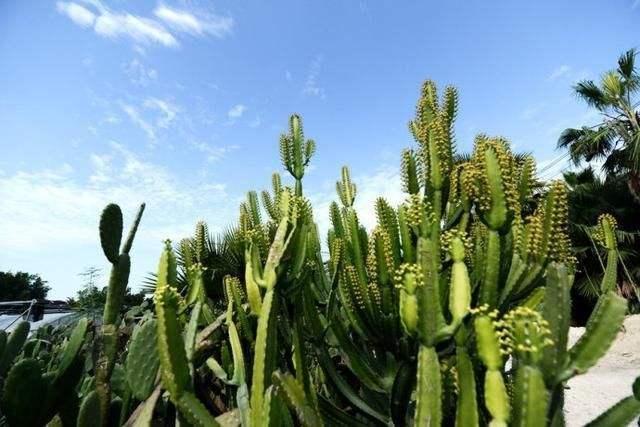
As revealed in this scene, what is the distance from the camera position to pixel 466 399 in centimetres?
117

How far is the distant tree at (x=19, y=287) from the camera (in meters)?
35.0

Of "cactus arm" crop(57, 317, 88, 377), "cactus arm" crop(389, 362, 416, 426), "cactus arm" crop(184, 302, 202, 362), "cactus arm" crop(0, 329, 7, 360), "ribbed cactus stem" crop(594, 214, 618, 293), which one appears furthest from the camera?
"ribbed cactus stem" crop(594, 214, 618, 293)

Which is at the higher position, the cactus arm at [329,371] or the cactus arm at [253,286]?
the cactus arm at [253,286]

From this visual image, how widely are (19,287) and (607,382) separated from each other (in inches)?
1668

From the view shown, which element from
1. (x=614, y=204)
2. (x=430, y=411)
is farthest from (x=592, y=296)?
(x=430, y=411)

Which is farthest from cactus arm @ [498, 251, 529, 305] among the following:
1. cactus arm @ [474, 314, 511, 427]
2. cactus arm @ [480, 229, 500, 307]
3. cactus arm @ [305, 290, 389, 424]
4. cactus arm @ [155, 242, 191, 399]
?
cactus arm @ [155, 242, 191, 399]

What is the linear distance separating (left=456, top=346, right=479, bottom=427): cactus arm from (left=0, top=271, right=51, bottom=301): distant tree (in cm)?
4129

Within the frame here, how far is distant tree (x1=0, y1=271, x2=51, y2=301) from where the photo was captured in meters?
35.0

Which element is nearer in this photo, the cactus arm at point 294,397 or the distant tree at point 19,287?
the cactus arm at point 294,397

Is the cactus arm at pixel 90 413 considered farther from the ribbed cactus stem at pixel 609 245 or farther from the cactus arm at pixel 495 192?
the ribbed cactus stem at pixel 609 245

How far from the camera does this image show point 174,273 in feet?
5.02

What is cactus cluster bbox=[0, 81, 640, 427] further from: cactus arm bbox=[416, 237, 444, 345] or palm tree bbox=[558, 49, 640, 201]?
palm tree bbox=[558, 49, 640, 201]

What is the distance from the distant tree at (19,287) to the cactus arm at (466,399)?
41.3m

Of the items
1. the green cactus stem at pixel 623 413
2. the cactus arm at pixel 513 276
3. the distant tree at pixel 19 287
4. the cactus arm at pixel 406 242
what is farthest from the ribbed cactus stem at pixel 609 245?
the distant tree at pixel 19 287
